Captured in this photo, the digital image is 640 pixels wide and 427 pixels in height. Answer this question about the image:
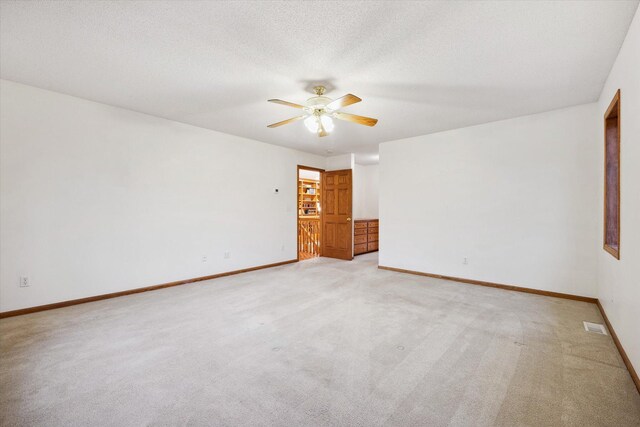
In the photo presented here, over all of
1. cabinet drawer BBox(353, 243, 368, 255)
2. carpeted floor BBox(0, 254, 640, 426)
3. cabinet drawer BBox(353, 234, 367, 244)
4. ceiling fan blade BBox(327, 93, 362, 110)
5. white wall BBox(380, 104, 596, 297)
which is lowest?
carpeted floor BBox(0, 254, 640, 426)

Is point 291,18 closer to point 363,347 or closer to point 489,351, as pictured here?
point 363,347

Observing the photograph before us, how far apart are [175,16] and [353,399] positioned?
2870 mm

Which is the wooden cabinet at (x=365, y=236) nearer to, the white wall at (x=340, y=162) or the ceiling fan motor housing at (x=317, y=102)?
the white wall at (x=340, y=162)

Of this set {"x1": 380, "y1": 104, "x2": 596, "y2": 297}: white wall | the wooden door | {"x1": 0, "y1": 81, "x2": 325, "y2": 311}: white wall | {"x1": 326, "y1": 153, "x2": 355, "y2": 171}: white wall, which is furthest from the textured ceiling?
the wooden door

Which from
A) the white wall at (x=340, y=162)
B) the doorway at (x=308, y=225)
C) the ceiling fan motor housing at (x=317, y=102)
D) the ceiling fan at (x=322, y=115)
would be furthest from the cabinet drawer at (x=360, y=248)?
the ceiling fan motor housing at (x=317, y=102)

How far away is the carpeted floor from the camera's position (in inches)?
66.6

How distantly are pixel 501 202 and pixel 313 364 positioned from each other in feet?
12.4

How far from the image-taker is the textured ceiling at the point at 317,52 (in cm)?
201

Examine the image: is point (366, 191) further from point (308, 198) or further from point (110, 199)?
point (110, 199)

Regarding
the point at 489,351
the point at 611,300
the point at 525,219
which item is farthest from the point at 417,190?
the point at 489,351

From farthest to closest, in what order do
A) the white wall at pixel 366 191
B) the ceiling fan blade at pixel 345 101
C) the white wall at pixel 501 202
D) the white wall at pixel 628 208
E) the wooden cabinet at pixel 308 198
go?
the wooden cabinet at pixel 308 198 < the white wall at pixel 366 191 < the white wall at pixel 501 202 < the ceiling fan blade at pixel 345 101 < the white wall at pixel 628 208

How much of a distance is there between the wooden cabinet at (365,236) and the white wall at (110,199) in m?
2.71

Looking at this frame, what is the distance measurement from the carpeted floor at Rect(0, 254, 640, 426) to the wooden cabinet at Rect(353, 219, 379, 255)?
145 inches

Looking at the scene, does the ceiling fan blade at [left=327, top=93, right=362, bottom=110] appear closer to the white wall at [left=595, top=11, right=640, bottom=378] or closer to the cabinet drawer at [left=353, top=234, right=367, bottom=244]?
the white wall at [left=595, top=11, right=640, bottom=378]
